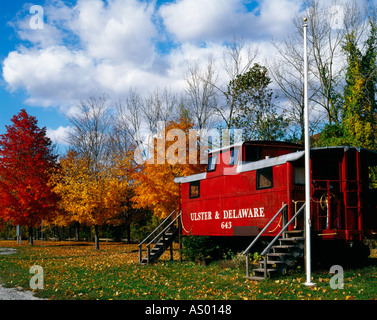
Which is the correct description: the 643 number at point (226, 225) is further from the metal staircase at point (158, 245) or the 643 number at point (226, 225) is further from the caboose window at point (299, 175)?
the caboose window at point (299, 175)

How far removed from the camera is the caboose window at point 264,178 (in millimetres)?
14719

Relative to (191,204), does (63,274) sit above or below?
below

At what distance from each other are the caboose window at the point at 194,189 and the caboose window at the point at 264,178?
461 cm

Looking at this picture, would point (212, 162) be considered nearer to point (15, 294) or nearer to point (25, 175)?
point (15, 294)

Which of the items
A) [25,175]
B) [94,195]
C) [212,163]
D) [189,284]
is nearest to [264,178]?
[212,163]

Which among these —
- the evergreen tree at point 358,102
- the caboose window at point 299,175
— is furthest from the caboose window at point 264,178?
the evergreen tree at point 358,102

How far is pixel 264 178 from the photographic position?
49.4 feet

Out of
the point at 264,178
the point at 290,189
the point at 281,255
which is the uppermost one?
the point at 264,178

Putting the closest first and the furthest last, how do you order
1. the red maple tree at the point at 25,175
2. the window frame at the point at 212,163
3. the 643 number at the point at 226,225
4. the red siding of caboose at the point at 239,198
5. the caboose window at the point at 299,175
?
the caboose window at the point at 299,175 < the red siding of caboose at the point at 239,198 < the 643 number at the point at 226,225 < the window frame at the point at 212,163 < the red maple tree at the point at 25,175

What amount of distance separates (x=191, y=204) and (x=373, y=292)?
1093 centimetres

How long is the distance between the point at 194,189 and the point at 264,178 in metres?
5.39
